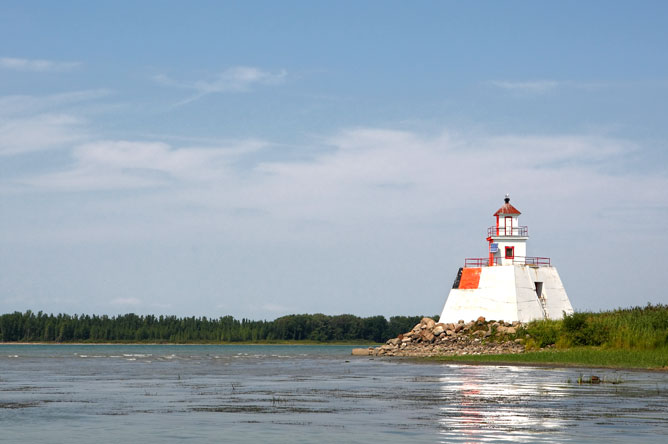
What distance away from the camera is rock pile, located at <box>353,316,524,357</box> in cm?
6988

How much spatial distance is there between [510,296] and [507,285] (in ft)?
3.40

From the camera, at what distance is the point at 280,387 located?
35.7 meters

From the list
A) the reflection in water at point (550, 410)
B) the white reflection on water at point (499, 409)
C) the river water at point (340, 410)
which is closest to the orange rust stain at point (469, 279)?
the river water at point (340, 410)

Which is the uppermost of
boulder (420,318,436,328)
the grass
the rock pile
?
boulder (420,318,436,328)

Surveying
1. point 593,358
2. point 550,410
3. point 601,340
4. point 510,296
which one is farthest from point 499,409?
point 510,296

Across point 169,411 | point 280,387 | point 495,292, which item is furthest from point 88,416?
point 495,292

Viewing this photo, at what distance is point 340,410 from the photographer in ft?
82.0

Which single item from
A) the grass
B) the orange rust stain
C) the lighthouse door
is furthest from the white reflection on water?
the lighthouse door

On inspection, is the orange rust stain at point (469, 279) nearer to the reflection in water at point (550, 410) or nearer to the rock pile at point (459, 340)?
the rock pile at point (459, 340)

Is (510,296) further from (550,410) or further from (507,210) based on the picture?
(550,410)

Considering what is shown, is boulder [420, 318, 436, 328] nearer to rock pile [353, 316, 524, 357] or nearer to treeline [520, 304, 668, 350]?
rock pile [353, 316, 524, 357]

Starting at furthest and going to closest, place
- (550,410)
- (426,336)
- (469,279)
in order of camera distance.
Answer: (469,279) → (426,336) → (550,410)

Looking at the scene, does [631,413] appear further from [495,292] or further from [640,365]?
[495,292]

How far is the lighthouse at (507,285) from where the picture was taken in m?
76.7
